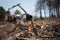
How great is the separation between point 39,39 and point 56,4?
97.5 ft

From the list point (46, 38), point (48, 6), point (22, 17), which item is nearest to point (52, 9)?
point (48, 6)

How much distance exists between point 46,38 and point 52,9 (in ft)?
103

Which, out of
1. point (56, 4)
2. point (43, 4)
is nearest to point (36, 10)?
point (43, 4)

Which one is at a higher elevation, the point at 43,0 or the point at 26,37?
the point at 43,0

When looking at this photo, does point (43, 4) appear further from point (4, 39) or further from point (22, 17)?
point (4, 39)

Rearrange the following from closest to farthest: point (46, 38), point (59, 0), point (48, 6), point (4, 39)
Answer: point (4, 39), point (46, 38), point (59, 0), point (48, 6)

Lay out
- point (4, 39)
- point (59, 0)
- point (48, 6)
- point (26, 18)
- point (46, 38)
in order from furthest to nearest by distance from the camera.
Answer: point (48, 6) → point (59, 0) → point (26, 18) → point (46, 38) → point (4, 39)

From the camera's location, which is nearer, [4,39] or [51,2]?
[4,39]

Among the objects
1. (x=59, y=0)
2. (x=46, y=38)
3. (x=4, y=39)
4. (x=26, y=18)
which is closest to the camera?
(x=4, y=39)

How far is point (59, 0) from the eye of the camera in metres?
41.9

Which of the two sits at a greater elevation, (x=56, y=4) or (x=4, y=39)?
(x=56, y=4)

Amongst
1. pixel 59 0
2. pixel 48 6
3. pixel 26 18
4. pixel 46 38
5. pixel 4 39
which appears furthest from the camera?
pixel 48 6

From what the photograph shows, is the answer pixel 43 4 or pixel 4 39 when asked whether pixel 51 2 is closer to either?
pixel 43 4

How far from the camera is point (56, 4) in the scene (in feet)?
140
